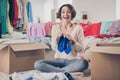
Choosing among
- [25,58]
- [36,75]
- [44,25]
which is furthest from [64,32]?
[44,25]

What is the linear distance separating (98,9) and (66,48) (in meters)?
2.35

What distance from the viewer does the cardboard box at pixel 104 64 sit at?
4.54 feet

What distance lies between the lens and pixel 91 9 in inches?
155

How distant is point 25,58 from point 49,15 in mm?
2825

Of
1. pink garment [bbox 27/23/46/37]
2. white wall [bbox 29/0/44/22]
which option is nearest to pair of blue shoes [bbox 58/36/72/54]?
pink garment [bbox 27/23/46/37]

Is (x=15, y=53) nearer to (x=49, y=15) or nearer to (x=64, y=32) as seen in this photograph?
(x=64, y=32)

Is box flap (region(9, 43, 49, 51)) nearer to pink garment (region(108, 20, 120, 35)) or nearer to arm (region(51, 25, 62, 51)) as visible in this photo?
arm (region(51, 25, 62, 51))

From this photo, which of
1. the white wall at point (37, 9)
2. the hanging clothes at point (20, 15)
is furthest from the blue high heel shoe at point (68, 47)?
the white wall at point (37, 9)

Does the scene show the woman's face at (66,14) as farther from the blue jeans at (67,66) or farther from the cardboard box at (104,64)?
the cardboard box at (104,64)

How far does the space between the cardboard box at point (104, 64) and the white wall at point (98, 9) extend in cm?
256

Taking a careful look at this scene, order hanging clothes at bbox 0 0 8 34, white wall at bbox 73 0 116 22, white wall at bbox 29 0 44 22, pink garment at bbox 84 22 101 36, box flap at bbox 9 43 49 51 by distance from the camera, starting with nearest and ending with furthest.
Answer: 1. box flap at bbox 9 43 49 51
2. pink garment at bbox 84 22 101 36
3. hanging clothes at bbox 0 0 8 34
4. white wall at bbox 73 0 116 22
5. white wall at bbox 29 0 44 22

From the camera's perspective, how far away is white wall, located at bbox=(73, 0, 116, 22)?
3918 mm

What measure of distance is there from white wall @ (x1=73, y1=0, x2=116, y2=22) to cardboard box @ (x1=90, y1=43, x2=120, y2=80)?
2561 mm

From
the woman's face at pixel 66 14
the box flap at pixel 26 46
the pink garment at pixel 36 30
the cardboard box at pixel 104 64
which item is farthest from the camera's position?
the pink garment at pixel 36 30
